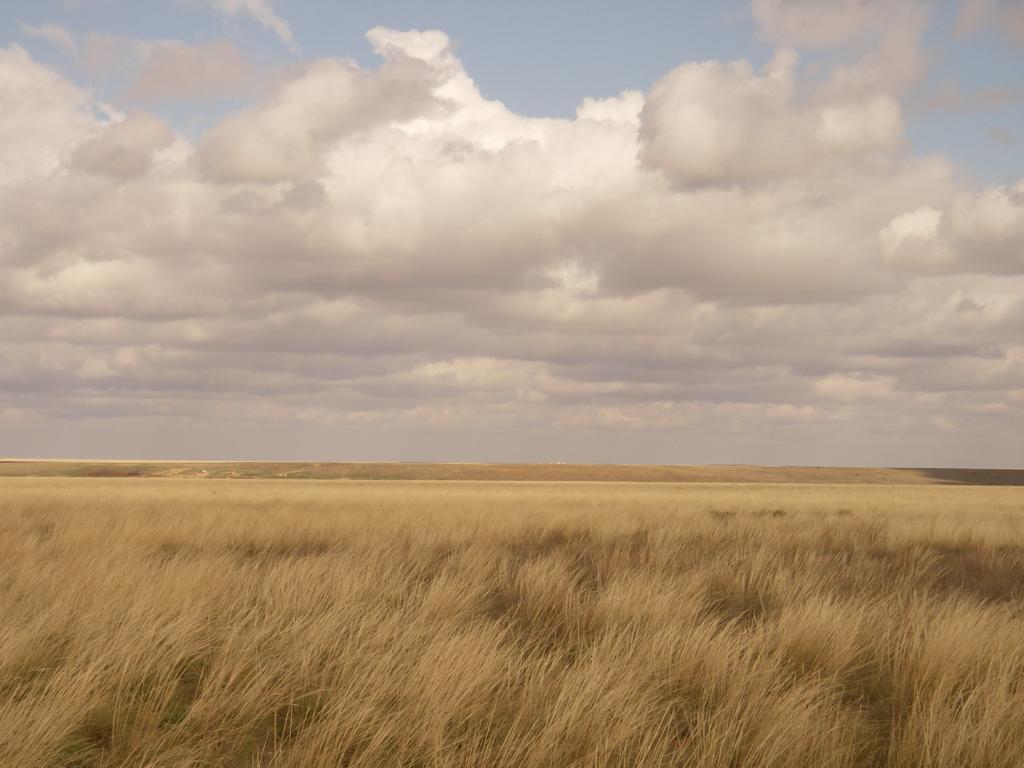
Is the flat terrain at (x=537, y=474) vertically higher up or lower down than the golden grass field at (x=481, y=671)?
lower down

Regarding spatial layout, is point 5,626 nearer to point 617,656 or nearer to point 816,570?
point 617,656

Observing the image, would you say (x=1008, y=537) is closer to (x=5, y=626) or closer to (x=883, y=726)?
(x=883, y=726)

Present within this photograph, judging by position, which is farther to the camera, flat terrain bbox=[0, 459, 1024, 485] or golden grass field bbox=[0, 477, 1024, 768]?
flat terrain bbox=[0, 459, 1024, 485]

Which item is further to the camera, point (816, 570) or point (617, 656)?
point (816, 570)

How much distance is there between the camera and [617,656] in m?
5.25

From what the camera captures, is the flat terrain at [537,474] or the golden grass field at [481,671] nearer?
the golden grass field at [481,671]

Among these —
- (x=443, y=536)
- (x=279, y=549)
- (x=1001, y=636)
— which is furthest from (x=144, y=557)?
(x=1001, y=636)

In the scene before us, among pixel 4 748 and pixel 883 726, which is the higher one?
pixel 4 748

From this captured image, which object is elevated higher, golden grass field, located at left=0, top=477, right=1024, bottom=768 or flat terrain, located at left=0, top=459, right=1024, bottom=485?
golden grass field, located at left=0, top=477, right=1024, bottom=768

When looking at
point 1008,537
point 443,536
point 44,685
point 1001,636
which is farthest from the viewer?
point 1008,537

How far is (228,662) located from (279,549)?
25.8 feet

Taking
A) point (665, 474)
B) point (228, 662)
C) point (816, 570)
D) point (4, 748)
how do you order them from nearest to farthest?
point (4, 748)
point (228, 662)
point (816, 570)
point (665, 474)

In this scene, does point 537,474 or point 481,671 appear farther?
point 537,474

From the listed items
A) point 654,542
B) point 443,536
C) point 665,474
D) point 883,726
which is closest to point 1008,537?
point 654,542
